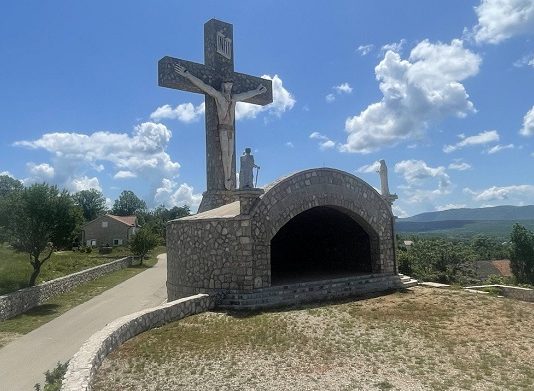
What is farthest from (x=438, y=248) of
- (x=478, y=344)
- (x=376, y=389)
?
(x=376, y=389)

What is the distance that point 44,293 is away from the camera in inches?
753

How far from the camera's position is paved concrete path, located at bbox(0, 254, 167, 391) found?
9758 mm

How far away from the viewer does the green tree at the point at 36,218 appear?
1939cm

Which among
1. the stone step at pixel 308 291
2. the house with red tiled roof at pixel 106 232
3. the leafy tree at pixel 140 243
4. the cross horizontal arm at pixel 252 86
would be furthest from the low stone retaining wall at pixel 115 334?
the house with red tiled roof at pixel 106 232

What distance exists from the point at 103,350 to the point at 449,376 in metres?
5.78

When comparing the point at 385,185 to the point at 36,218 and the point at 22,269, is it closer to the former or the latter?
the point at 36,218

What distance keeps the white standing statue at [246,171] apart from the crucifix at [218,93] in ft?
15.4

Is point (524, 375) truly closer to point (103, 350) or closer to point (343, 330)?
point (343, 330)

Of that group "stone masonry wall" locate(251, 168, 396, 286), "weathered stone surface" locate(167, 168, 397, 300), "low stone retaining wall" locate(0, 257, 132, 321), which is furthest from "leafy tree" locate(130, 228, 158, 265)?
"stone masonry wall" locate(251, 168, 396, 286)

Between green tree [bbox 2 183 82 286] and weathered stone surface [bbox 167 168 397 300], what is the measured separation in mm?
8337

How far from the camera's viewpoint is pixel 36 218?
774 inches

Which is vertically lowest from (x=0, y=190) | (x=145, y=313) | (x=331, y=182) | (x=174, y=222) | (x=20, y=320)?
(x=20, y=320)

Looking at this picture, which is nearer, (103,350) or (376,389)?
(376,389)

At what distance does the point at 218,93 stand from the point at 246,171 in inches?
234
